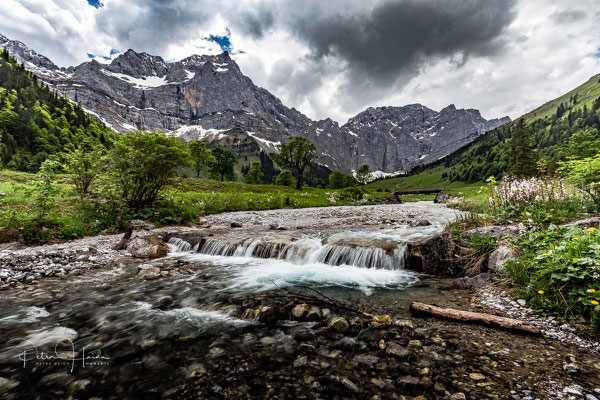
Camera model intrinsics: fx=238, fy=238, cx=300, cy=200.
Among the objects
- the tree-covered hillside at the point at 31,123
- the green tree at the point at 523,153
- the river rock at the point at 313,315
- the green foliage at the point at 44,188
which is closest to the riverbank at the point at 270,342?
the river rock at the point at 313,315

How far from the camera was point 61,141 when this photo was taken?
8675 centimetres

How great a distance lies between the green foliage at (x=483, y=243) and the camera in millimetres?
7162

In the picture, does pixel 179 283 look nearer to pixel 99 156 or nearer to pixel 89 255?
pixel 89 255

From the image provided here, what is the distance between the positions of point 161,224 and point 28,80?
157643 mm

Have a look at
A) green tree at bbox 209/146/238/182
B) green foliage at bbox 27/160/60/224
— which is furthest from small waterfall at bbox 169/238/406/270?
green tree at bbox 209/146/238/182

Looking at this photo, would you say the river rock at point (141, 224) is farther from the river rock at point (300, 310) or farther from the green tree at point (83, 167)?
the river rock at point (300, 310)

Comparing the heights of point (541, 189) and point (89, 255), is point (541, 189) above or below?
above

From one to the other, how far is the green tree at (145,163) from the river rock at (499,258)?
17.2 m

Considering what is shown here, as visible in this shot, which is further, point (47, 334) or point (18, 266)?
point (18, 266)

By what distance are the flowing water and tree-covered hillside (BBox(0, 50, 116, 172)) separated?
6032 centimetres

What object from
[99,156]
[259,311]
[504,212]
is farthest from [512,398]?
[99,156]

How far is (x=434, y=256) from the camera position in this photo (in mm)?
7867

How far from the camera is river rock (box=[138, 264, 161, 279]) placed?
7.60 meters

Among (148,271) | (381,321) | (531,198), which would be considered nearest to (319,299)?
(381,321)
